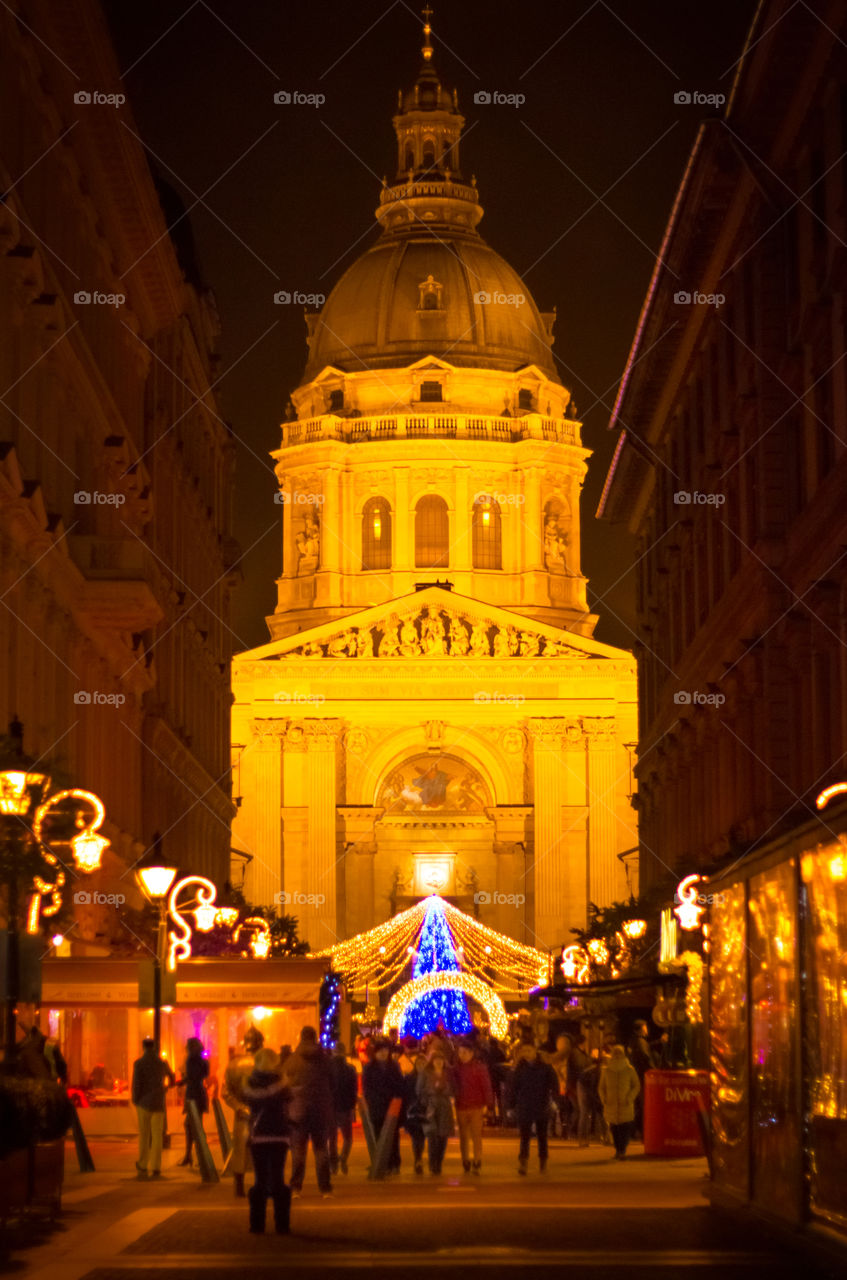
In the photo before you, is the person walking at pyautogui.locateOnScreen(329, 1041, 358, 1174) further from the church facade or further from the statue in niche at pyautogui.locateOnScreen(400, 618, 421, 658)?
the statue in niche at pyautogui.locateOnScreen(400, 618, 421, 658)

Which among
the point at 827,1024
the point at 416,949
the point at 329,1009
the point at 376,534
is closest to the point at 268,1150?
the point at 827,1024

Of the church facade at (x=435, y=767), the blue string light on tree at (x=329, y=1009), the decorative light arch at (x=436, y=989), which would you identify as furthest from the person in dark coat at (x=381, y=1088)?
the church facade at (x=435, y=767)

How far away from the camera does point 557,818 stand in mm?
105375

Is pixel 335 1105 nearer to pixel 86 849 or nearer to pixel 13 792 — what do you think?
pixel 86 849

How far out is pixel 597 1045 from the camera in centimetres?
5722

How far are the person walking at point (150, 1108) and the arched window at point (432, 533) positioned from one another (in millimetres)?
94708

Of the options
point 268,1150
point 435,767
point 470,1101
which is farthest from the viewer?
point 435,767

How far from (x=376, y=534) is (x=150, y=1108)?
97.3 meters

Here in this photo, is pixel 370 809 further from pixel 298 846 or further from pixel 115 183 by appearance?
pixel 115 183

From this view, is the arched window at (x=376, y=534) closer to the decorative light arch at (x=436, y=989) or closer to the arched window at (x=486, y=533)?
the arched window at (x=486, y=533)

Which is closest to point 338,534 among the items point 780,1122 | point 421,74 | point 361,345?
point 361,345

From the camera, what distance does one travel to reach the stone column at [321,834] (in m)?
104

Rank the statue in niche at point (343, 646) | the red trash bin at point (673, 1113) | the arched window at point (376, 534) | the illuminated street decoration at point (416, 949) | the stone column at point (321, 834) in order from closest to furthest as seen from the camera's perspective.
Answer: the red trash bin at point (673, 1113)
the illuminated street decoration at point (416, 949)
the stone column at point (321, 834)
the statue in niche at point (343, 646)
the arched window at point (376, 534)

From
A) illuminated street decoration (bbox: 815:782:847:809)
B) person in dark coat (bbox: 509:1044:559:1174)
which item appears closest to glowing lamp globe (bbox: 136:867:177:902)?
person in dark coat (bbox: 509:1044:559:1174)
